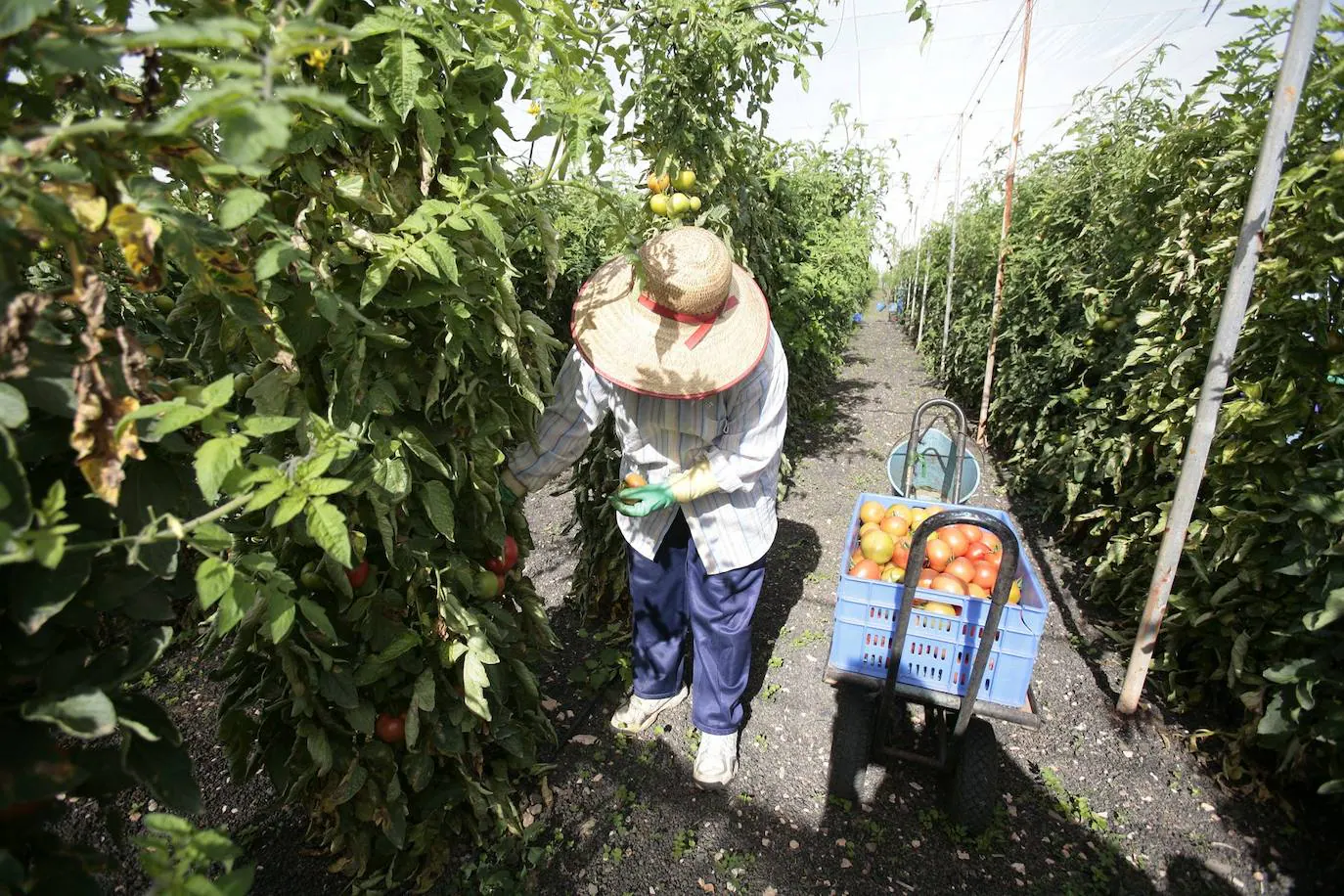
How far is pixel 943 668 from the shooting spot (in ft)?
6.78

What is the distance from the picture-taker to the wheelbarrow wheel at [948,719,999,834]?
7.04ft

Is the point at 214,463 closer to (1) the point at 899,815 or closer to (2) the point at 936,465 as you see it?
(1) the point at 899,815

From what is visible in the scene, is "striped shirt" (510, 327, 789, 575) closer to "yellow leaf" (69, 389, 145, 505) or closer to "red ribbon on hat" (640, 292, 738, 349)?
"red ribbon on hat" (640, 292, 738, 349)

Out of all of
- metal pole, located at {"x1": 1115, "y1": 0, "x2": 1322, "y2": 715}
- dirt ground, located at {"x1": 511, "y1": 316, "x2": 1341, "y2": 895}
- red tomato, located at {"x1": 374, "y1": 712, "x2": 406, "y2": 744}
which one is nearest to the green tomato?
red tomato, located at {"x1": 374, "y1": 712, "x2": 406, "y2": 744}

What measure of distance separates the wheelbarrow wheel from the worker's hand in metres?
1.26

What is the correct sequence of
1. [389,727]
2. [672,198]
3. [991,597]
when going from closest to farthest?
[389,727]
[991,597]
[672,198]

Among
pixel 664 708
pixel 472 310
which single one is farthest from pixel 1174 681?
pixel 472 310

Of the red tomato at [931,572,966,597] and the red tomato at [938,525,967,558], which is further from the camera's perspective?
the red tomato at [938,525,967,558]

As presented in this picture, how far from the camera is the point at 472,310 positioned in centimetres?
153

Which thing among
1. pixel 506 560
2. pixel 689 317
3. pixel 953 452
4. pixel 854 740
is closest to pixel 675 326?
pixel 689 317

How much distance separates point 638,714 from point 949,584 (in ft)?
4.48

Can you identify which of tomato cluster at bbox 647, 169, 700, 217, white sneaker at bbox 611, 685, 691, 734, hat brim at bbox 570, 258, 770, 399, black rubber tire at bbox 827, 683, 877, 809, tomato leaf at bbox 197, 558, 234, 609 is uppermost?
tomato cluster at bbox 647, 169, 700, 217

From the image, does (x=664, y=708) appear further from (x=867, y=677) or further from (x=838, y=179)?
(x=838, y=179)

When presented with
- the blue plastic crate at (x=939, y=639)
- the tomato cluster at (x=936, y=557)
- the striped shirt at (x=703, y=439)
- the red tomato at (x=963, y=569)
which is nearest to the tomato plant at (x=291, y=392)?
the striped shirt at (x=703, y=439)
